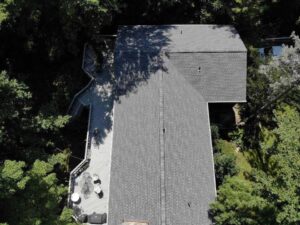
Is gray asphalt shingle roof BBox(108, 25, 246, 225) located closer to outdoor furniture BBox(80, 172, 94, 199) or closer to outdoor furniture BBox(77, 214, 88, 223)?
outdoor furniture BBox(77, 214, 88, 223)

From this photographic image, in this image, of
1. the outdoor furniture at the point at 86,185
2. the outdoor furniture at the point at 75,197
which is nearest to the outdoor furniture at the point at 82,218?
the outdoor furniture at the point at 75,197

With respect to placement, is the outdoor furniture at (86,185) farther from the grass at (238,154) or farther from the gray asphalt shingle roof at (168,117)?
the grass at (238,154)

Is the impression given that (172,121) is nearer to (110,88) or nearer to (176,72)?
(176,72)

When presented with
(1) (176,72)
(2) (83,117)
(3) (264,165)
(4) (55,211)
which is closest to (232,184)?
(3) (264,165)

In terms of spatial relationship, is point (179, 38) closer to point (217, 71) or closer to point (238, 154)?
point (217, 71)

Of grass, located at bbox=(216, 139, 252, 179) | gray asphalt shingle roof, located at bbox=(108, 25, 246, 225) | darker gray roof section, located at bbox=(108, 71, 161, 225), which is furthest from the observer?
grass, located at bbox=(216, 139, 252, 179)

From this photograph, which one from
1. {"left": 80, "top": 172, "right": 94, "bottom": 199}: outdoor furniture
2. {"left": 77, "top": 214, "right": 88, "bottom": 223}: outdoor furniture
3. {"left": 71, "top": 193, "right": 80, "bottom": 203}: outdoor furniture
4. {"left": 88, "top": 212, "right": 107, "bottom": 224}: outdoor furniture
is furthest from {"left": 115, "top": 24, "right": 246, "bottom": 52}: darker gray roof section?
{"left": 77, "top": 214, "right": 88, "bottom": 223}: outdoor furniture
